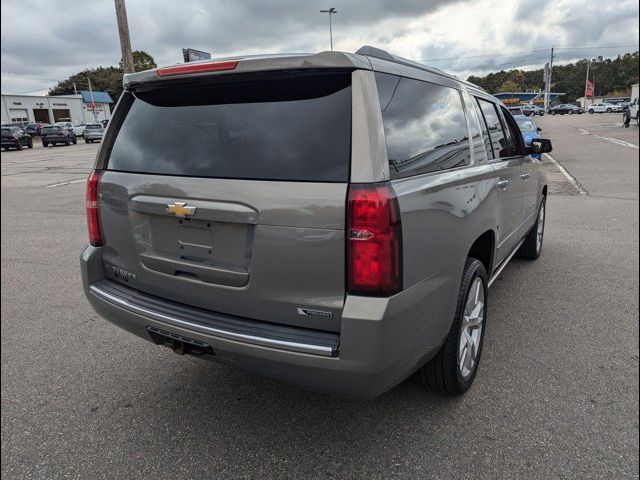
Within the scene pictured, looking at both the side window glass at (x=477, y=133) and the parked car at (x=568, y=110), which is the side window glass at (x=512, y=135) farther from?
the parked car at (x=568, y=110)

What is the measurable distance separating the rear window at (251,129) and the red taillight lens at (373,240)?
136mm

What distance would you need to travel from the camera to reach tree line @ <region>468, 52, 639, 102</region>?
324 feet

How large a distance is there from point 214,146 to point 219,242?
469 millimetres

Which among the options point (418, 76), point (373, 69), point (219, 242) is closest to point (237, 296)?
point (219, 242)

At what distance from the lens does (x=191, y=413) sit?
272 cm

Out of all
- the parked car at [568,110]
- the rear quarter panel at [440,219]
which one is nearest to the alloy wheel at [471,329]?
the rear quarter panel at [440,219]

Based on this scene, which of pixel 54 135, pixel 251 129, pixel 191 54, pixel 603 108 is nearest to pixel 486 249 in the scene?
pixel 251 129

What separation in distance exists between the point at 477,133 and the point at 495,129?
64cm

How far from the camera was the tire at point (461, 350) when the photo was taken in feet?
8.49

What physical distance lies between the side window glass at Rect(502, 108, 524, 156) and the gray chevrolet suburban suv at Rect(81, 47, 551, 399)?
1.61 m

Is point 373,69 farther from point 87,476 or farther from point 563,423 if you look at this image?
point 87,476

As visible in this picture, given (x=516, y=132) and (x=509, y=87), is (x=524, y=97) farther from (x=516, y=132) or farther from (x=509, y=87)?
(x=516, y=132)

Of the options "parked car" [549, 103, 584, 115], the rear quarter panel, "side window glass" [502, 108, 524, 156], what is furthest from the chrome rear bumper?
"parked car" [549, 103, 584, 115]

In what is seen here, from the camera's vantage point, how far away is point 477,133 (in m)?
3.24
